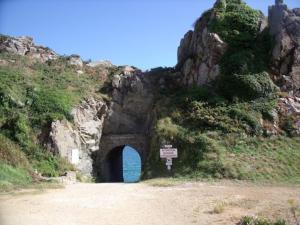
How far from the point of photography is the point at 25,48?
34875 millimetres

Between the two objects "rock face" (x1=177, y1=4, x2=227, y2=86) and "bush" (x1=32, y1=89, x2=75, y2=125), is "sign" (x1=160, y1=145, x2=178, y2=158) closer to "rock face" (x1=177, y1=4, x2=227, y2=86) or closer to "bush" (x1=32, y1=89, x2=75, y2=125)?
"bush" (x1=32, y1=89, x2=75, y2=125)

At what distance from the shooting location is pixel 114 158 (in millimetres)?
33469

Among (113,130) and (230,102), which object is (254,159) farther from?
(113,130)

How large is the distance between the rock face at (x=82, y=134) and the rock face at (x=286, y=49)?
13410 mm

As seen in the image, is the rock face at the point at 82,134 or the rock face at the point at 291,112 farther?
the rock face at the point at 82,134

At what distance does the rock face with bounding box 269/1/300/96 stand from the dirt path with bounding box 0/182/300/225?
1137cm

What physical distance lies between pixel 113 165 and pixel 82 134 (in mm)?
5786

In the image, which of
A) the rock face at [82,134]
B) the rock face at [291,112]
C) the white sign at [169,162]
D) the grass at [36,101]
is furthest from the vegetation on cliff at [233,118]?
the grass at [36,101]

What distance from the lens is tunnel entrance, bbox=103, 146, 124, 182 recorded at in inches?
1191

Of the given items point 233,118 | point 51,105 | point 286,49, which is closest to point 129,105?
point 51,105

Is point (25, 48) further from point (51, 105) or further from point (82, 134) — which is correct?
point (82, 134)

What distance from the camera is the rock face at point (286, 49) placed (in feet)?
91.6

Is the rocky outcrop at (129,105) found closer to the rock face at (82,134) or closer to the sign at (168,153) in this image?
the rock face at (82,134)

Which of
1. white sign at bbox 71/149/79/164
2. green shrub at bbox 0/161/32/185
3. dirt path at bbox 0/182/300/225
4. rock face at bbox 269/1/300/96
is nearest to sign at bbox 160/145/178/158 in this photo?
dirt path at bbox 0/182/300/225
